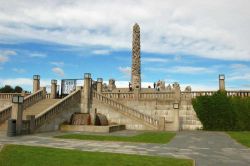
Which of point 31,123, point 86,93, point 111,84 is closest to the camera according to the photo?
point 31,123

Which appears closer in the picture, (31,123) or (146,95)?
(31,123)

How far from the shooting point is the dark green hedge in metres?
27.3

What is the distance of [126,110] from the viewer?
28281mm

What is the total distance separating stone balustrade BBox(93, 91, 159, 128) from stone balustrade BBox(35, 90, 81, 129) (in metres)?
2.06

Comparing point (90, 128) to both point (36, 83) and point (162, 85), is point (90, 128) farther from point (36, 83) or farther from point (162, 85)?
point (162, 85)

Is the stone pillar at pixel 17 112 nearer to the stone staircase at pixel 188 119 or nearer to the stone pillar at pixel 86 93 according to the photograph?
the stone pillar at pixel 86 93

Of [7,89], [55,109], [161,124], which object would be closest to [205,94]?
[161,124]

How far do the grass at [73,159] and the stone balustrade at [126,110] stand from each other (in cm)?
1483

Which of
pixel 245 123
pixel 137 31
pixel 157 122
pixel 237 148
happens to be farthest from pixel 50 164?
pixel 137 31

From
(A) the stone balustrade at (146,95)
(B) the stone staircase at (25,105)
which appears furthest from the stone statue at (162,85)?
(B) the stone staircase at (25,105)

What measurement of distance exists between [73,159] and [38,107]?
703 inches

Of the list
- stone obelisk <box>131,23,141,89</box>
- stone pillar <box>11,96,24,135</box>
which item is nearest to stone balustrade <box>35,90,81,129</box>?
stone pillar <box>11,96,24,135</box>

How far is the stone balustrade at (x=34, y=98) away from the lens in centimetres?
2854

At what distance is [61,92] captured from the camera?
1300 inches
